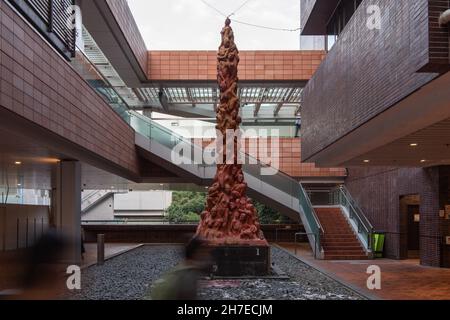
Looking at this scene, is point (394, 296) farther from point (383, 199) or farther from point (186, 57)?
point (186, 57)

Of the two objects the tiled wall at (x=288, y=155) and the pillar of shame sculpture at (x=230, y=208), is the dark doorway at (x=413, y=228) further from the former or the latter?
the pillar of shame sculpture at (x=230, y=208)

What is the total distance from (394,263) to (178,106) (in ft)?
52.8

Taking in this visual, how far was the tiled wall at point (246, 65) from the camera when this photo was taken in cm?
2445

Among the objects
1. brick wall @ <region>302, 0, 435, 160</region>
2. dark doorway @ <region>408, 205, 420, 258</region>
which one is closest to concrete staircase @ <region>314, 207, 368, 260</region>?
dark doorway @ <region>408, 205, 420, 258</region>

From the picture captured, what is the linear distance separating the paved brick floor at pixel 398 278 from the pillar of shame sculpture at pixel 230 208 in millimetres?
2119

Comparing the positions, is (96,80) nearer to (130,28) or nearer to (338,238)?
(130,28)

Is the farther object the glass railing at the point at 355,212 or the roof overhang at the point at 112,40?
the glass railing at the point at 355,212

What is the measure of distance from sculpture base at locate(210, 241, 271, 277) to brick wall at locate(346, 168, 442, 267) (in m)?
5.63

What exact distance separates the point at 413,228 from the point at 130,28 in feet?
43.5

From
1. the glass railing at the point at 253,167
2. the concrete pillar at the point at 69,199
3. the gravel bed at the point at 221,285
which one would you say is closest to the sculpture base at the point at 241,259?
the gravel bed at the point at 221,285

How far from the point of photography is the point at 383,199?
19.7 meters

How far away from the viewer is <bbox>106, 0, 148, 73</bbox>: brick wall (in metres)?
16.7

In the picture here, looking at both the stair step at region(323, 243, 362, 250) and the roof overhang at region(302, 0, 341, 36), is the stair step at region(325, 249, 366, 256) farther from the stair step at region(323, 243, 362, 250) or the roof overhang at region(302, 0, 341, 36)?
the roof overhang at region(302, 0, 341, 36)

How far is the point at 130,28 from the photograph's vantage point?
1962cm
